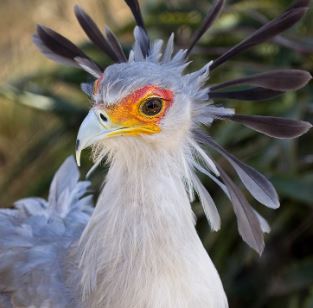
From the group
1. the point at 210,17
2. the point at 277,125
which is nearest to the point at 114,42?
the point at 210,17

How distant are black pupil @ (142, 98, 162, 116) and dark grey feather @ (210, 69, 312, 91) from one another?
23cm

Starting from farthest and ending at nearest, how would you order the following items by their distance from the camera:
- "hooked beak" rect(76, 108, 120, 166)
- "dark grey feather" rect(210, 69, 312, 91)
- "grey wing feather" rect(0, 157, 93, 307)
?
1. "grey wing feather" rect(0, 157, 93, 307)
2. "dark grey feather" rect(210, 69, 312, 91)
3. "hooked beak" rect(76, 108, 120, 166)

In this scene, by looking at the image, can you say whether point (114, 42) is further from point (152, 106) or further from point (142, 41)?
point (152, 106)

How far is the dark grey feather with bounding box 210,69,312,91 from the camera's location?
1722 mm

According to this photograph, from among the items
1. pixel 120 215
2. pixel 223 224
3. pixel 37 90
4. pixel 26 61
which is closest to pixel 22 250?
pixel 120 215

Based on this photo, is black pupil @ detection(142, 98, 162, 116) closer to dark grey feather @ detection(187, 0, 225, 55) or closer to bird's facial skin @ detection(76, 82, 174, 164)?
bird's facial skin @ detection(76, 82, 174, 164)

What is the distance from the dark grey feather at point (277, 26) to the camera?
1772mm

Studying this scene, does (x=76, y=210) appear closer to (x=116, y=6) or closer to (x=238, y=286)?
(x=238, y=286)

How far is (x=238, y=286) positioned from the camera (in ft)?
9.66

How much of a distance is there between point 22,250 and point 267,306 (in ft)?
4.09

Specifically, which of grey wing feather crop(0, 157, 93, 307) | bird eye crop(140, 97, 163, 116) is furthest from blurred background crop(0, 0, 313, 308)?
bird eye crop(140, 97, 163, 116)

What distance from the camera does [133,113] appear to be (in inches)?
65.3

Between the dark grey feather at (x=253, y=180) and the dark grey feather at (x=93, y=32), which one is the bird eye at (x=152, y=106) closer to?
the dark grey feather at (x=253, y=180)

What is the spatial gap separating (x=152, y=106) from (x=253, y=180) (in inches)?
11.9
